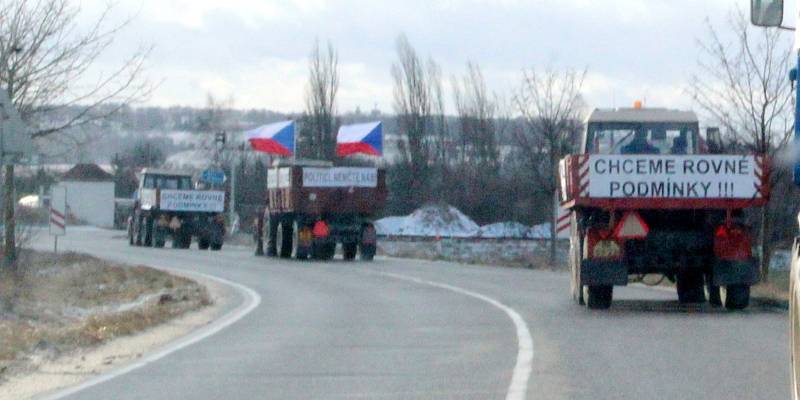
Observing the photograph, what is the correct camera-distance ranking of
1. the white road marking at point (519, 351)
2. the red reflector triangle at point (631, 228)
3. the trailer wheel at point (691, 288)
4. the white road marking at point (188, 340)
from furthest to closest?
the trailer wheel at point (691, 288) → the red reflector triangle at point (631, 228) → the white road marking at point (188, 340) → the white road marking at point (519, 351)

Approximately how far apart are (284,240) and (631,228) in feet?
72.6

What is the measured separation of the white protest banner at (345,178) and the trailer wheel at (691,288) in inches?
685

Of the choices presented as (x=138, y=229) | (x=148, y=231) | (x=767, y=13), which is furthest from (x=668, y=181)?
(x=138, y=229)

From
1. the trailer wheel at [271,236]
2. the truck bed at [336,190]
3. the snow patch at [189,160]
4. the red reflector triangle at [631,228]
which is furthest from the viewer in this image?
the snow patch at [189,160]

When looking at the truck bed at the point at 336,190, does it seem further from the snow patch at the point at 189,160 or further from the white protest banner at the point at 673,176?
the snow patch at the point at 189,160

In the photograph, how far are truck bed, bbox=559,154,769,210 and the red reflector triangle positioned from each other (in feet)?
0.69

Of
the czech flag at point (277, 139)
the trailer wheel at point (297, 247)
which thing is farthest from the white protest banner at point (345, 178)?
the czech flag at point (277, 139)

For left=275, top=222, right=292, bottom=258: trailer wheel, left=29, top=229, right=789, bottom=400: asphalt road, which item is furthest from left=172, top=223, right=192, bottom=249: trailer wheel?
left=29, top=229, right=789, bottom=400: asphalt road

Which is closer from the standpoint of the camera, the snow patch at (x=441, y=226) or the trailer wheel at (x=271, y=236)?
the trailer wheel at (x=271, y=236)

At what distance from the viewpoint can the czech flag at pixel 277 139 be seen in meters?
46.2

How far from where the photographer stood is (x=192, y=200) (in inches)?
1981

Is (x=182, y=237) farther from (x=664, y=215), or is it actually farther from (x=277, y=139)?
(x=664, y=215)

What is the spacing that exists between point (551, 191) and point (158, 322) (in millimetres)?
24768

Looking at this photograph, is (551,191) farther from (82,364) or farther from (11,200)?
(82,364)
